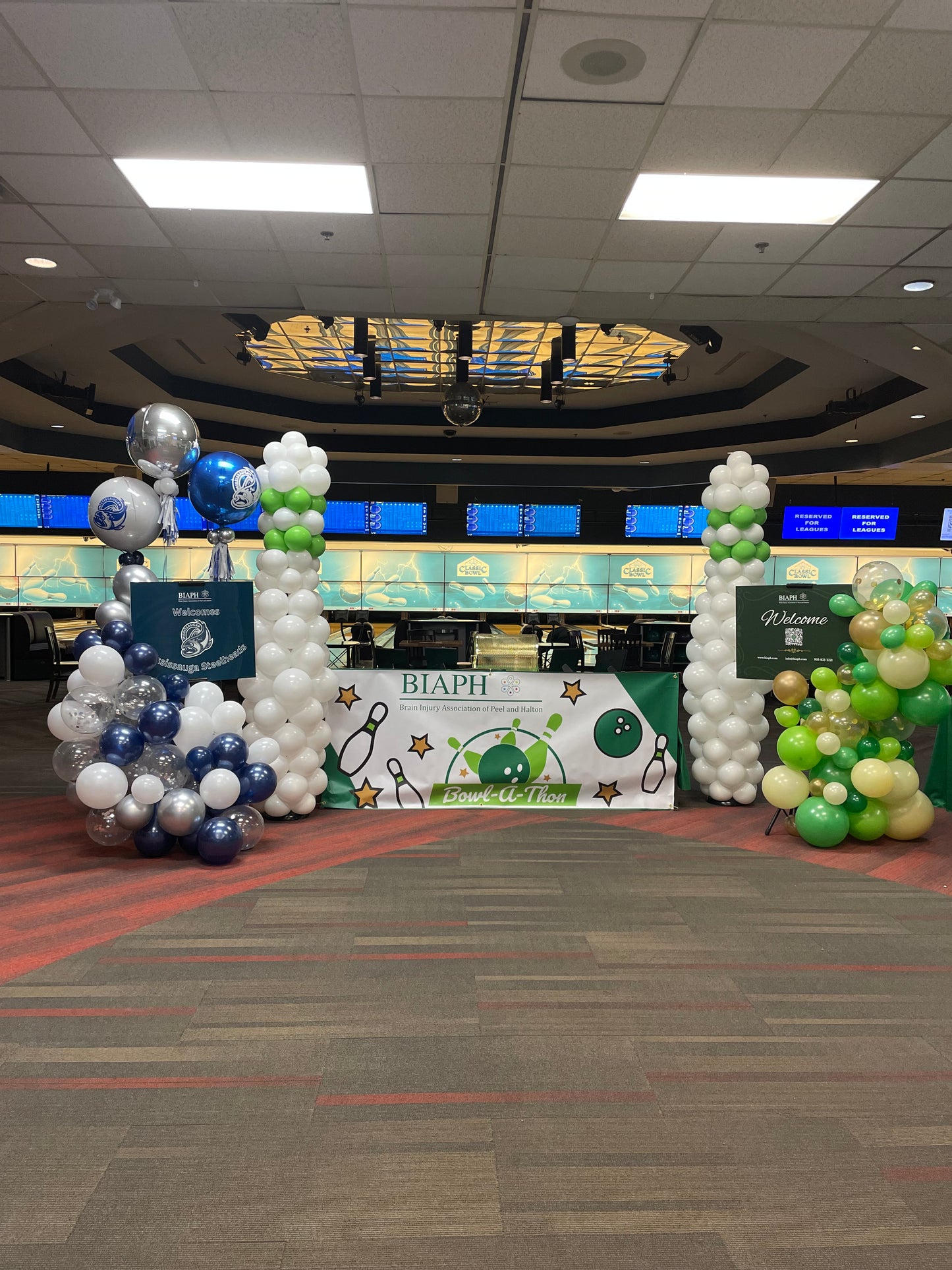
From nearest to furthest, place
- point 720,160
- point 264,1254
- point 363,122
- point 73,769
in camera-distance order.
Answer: point 264,1254, point 363,122, point 720,160, point 73,769

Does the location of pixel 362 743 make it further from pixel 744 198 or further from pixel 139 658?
pixel 744 198

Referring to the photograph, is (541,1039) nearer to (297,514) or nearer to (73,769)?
(73,769)

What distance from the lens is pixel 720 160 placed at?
12.9 feet

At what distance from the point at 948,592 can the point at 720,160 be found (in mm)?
12076

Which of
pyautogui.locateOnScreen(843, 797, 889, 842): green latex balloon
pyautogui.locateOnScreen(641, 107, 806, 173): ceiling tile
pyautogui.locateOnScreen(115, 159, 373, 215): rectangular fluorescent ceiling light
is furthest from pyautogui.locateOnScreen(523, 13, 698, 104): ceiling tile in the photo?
pyautogui.locateOnScreen(843, 797, 889, 842): green latex balloon

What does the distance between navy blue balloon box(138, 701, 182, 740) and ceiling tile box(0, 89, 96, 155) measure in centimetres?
262

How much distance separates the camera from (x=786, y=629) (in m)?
5.29

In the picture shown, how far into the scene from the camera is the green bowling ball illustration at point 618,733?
5742 mm

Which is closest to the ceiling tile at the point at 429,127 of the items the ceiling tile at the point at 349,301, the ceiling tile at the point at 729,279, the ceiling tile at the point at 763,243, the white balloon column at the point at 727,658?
the ceiling tile at the point at 763,243

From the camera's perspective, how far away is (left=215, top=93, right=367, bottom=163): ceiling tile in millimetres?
3486

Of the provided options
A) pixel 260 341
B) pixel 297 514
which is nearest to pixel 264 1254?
pixel 297 514

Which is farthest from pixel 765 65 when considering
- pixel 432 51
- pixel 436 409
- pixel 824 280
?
pixel 436 409

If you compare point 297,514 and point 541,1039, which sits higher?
point 297,514

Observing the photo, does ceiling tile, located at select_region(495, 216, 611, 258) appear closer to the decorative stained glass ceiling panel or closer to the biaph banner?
the decorative stained glass ceiling panel
